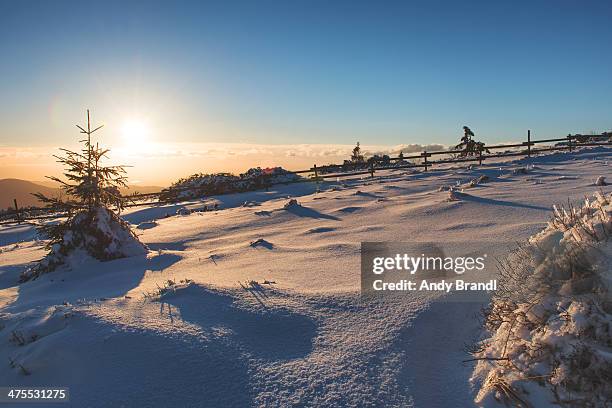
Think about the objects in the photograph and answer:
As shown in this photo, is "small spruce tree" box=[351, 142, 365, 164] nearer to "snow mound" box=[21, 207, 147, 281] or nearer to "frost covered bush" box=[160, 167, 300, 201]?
"frost covered bush" box=[160, 167, 300, 201]

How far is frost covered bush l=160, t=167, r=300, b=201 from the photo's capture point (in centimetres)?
2133

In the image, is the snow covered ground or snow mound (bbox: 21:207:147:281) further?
snow mound (bbox: 21:207:147:281)

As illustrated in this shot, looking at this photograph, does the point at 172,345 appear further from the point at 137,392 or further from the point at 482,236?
the point at 482,236

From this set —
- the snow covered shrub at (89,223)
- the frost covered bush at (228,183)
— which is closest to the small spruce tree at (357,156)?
the frost covered bush at (228,183)

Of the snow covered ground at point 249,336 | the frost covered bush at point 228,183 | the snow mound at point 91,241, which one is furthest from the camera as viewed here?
the frost covered bush at point 228,183

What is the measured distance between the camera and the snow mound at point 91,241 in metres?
6.01

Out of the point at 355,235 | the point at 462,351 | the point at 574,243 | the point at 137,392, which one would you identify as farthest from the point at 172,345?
the point at 355,235

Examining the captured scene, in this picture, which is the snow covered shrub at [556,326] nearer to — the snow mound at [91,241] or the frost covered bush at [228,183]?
the snow mound at [91,241]

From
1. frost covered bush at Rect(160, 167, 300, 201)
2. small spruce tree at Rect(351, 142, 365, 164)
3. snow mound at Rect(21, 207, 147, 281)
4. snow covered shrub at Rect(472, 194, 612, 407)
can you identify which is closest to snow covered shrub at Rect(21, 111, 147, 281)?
snow mound at Rect(21, 207, 147, 281)

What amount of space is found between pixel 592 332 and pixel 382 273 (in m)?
2.15

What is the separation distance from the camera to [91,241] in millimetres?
6238

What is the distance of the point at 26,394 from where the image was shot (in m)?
2.22

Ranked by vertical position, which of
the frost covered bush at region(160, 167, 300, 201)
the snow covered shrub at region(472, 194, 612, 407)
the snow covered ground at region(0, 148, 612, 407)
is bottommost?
the snow covered ground at region(0, 148, 612, 407)

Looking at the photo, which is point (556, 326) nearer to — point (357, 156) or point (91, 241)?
point (91, 241)
